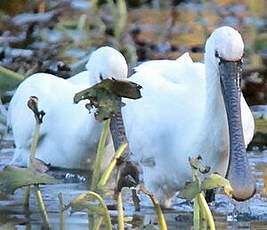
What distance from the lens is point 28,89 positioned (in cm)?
941

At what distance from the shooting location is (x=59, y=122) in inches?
A: 355

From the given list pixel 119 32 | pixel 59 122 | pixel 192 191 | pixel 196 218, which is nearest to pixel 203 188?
pixel 192 191

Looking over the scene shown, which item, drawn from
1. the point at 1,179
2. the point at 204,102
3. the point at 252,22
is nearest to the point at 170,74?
the point at 204,102

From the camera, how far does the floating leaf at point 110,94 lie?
5539 millimetres

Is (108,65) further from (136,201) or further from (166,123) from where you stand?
(136,201)

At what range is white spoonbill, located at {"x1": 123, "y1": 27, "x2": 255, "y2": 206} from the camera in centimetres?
688

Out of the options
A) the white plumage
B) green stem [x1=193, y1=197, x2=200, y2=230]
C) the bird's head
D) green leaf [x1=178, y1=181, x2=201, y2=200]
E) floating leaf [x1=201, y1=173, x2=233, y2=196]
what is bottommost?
green stem [x1=193, y1=197, x2=200, y2=230]

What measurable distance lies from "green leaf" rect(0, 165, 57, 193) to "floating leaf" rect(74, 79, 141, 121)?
0.38m

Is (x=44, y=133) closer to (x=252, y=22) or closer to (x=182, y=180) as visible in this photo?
(x=182, y=180)

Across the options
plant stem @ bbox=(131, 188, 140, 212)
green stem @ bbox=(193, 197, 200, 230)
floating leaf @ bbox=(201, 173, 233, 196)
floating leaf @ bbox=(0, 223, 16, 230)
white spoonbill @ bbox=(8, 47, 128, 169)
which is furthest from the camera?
white spoonbill @ bbox=(8, 47, 128, 169)

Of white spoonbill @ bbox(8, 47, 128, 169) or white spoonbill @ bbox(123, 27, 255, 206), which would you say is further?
white spoonbill @ bbox(8, 47, 128, 169)

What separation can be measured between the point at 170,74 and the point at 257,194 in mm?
1069

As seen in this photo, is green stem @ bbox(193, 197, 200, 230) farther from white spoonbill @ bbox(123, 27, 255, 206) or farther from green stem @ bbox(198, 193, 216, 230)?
white spoonbill @ bbox(123, 27, 255, 206)

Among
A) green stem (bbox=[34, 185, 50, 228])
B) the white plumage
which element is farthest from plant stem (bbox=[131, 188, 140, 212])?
green stem (bbox=[34, 185, 50, 228])
